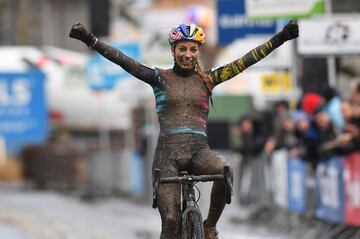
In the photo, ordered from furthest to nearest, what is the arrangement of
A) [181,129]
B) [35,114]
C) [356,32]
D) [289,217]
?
[35,114], [289,217], [356,32], [181,129]

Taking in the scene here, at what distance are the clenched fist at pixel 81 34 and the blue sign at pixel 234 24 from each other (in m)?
9.01

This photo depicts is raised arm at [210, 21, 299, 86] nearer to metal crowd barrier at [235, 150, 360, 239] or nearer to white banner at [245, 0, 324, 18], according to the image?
metal crowd barrier at [235, 150, 360, 239]

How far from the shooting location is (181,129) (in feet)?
32.8

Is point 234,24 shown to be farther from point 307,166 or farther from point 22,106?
point 22,106

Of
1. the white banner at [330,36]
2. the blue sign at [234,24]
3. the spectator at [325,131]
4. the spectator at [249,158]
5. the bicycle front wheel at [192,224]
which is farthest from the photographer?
the spectator at [249,158]

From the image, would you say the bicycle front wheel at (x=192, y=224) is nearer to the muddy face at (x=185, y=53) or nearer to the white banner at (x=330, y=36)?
the muddy face at (x=185, y=53)

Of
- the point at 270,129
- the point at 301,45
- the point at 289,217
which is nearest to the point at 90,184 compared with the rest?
the point at 270,129

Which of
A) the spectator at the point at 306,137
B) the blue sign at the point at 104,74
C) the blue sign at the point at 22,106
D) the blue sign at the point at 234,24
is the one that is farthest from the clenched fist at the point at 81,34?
the blue sign at the point at 22,106

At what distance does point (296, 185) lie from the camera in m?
17.9

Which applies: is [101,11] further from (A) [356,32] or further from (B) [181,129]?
(B) [181,129]

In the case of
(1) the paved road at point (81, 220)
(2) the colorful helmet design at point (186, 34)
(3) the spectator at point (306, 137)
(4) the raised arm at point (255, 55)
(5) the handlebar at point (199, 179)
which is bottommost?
(1) the paved road at point (81, 220)

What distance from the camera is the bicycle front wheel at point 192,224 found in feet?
31.1

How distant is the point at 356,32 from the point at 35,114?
16.2m

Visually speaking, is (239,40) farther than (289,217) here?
Yes
